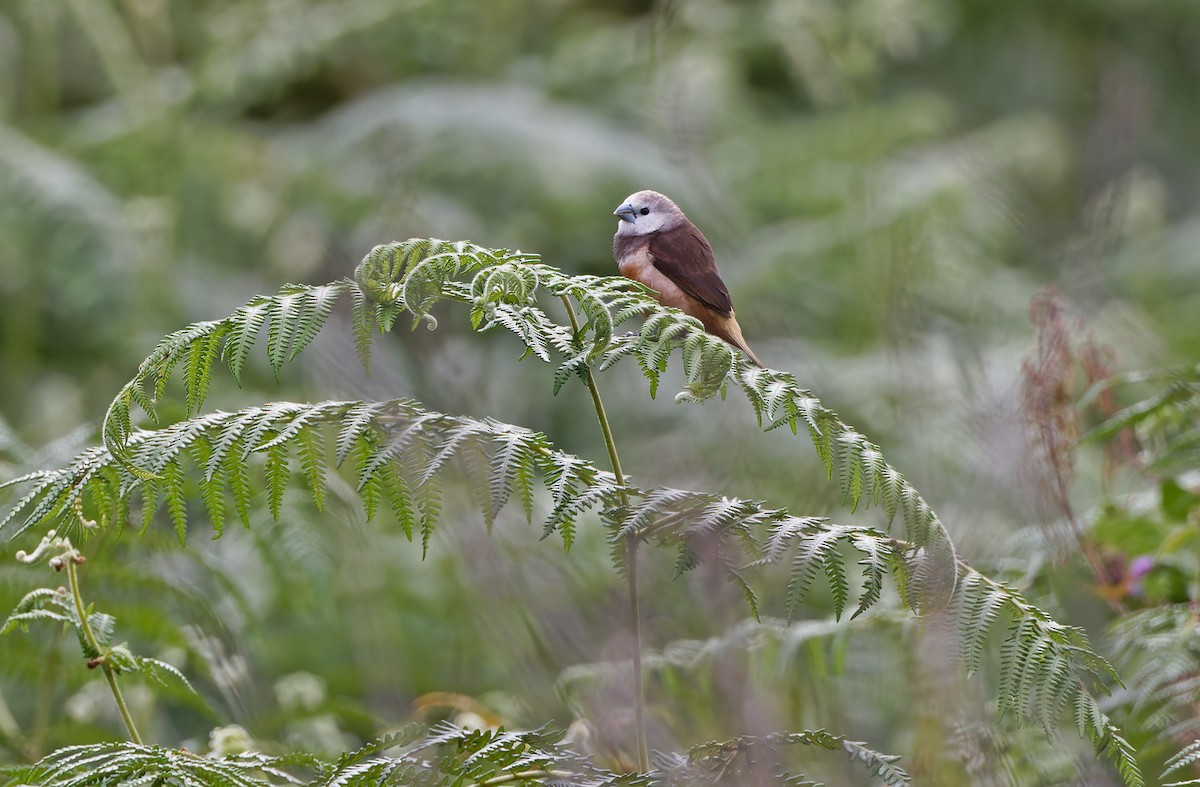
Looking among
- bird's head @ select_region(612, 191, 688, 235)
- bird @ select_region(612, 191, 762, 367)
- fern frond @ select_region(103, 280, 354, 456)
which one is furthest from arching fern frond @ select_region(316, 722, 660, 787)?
bird's head @ select_region(612, 191, 688, 235)

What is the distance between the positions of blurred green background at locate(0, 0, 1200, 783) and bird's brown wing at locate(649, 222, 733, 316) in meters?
0.14

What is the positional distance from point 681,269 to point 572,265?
2.84m

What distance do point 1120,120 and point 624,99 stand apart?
13.4 feet

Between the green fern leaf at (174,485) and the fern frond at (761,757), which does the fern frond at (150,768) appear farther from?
the fern frond at (761,757)

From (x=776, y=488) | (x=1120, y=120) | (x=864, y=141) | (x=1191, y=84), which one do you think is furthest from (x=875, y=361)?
(x=1191, y=84)

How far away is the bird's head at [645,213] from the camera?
183 centimetres

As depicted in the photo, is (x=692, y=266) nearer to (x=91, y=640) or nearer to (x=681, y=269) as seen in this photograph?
(x=681, y=269)

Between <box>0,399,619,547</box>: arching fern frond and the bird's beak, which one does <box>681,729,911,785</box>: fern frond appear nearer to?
<box>0,399,619,547</box>: arching fern frond

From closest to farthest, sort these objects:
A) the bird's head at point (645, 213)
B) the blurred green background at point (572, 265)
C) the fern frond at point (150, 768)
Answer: the fern frond at point (150, 768) → the blurred green background at point (572, 265) → the bird's head at point (645, 213)

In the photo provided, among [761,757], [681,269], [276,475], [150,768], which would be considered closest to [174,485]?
[276,475]

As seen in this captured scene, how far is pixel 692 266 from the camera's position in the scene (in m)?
1.72

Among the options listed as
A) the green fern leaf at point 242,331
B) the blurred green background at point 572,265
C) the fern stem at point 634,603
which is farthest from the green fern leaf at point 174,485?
the fern stem at point 634,603

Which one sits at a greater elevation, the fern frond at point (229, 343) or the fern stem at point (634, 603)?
the fern frond at point (229, 343)

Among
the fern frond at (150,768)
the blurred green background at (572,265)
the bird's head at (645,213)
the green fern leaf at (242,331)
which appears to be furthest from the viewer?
the bird's head at (645,213)
